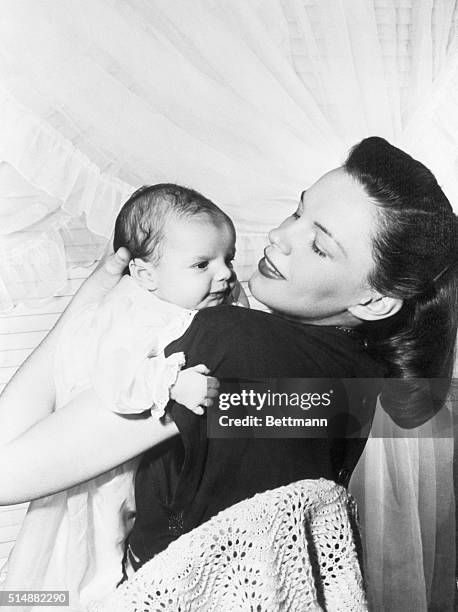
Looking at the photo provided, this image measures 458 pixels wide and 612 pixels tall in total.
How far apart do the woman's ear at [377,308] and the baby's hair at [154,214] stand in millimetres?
265

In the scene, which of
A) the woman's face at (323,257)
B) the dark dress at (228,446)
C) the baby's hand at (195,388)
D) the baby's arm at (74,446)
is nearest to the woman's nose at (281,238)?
the woman's face at (323,257)

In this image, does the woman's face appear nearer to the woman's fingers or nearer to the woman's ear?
the woman's ear

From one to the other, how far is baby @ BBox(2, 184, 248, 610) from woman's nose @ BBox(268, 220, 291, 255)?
75 millimetres

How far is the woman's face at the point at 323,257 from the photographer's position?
1328mm

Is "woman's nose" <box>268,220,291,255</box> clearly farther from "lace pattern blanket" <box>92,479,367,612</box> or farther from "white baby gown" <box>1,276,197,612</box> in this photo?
"lace pattern blanket" <box>92,479,367,612</box>

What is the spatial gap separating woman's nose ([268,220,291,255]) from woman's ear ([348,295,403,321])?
0.16m

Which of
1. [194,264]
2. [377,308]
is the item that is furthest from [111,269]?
[377,308]

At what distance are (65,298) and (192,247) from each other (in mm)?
258

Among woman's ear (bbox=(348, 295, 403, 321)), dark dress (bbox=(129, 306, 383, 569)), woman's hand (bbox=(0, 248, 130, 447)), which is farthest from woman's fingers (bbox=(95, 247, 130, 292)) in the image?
woman's ear (bbox=(348, 295, 403, 321))

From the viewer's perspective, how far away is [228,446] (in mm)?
1334

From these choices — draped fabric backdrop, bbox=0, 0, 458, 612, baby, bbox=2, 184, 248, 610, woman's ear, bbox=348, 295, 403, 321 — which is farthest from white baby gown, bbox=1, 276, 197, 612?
woman's ear, bbox=348, 295, 403, 321

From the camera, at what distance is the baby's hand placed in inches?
50.6

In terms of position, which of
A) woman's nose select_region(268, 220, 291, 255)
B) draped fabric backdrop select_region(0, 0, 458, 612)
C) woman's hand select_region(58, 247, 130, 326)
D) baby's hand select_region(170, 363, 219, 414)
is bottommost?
baby's hand select_region(170, 363, 219, 414)

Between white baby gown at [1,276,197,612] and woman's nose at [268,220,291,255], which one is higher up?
woman's nose at [268,220,291,255]
